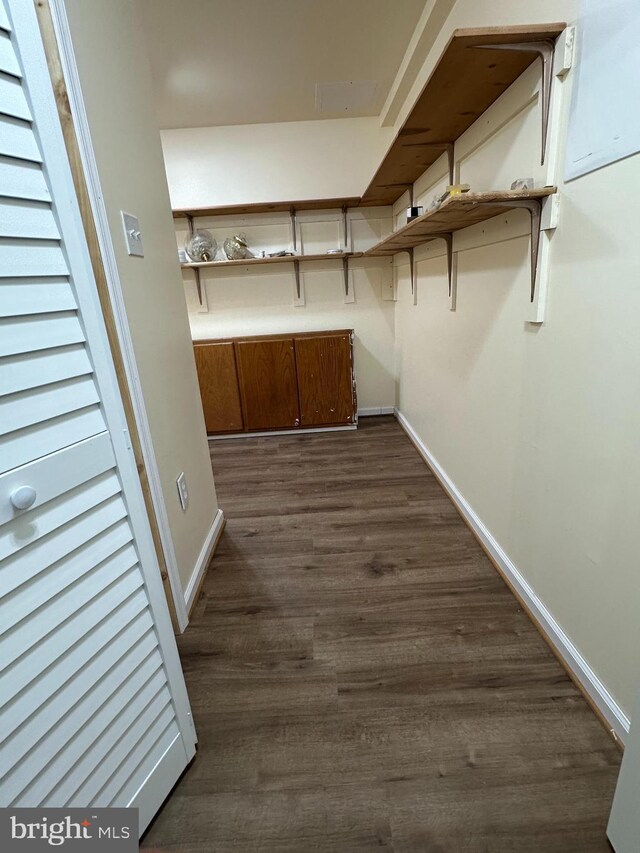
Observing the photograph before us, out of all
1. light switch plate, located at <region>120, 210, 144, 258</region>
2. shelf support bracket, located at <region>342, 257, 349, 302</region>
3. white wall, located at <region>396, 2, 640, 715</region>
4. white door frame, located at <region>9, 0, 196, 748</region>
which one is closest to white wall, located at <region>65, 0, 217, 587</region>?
light switch plate, located at <region>120, 210, 144, 258</region>

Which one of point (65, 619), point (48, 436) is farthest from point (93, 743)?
point (48, 436)

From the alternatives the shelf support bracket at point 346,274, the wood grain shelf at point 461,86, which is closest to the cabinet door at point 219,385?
the shelf support bracket at point 346,274

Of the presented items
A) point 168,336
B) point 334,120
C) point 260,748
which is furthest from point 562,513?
point 334,120

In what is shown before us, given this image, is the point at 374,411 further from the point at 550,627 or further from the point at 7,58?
the point at 7,58

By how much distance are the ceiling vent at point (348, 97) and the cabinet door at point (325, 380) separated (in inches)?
68.1

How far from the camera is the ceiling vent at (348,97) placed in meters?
2.73

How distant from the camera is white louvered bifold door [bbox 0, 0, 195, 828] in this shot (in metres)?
0.63

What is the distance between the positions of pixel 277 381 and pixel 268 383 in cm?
9

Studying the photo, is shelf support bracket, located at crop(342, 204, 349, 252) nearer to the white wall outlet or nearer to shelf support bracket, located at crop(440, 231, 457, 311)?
shelf support bracket, located at crop(440, 231, 457, 311)

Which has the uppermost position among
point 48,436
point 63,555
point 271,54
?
point 271,54

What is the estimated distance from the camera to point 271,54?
90.5 inches

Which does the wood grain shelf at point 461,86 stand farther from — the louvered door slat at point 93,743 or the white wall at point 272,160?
the louvered door slat at point 93,743

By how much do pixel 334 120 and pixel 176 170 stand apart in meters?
1.40

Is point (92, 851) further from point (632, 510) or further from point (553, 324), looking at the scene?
point (553, 324)
